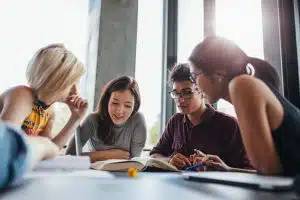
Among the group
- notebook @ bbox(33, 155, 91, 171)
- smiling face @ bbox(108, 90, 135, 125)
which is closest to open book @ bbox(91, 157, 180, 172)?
notebook @ bbox(33, 155, 91, 171)

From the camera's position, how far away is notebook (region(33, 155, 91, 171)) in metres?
0.92

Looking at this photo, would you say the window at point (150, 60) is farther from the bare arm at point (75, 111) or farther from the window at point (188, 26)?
the bare arm at point (75, 111)

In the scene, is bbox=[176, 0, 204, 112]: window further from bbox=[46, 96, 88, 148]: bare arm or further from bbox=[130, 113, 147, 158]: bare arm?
bbox=[46, 96, 88, 148]: bare arm

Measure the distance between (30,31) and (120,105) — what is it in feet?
3.37

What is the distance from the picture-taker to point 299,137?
0.83 m

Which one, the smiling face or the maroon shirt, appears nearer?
the maroon shirt

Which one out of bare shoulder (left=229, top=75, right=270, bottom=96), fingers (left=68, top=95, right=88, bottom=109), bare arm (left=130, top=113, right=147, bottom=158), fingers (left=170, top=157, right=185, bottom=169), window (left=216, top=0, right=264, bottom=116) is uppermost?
window (left=216, top=0, right=264, bottom=116)

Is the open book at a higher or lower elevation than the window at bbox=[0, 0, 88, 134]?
lower

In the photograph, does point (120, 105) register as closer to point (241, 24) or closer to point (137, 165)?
point (137, 165)

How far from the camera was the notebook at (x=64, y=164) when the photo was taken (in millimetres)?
925

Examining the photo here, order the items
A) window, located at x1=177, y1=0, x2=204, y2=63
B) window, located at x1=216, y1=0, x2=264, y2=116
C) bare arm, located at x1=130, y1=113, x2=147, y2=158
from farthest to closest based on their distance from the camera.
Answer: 1. window, located at x1=177, y1=0, x2=204, y2=63
2. bare arm, located at x1=130, y1=113, x2=147, y2=158
3. window, located at x1=216, y1=0, x2=264, y2=116

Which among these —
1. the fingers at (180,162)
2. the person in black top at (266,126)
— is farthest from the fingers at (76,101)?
the person in black top at (266,126)

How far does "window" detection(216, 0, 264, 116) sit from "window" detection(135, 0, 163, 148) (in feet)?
2.33

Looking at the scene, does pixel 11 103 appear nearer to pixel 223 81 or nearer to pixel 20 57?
pixel 223 81
